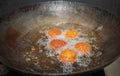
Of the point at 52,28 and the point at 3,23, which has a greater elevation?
the point at 3,23

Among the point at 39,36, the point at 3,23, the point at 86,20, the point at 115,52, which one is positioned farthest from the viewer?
the point at 86,20

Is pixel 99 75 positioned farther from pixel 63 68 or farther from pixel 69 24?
pixel 69 24

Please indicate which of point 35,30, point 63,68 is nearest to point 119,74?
point 63,68

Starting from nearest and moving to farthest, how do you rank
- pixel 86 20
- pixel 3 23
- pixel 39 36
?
pixel 3 23, pixel 39 36, pixel 86 20

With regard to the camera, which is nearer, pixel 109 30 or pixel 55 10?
pixel 109 30

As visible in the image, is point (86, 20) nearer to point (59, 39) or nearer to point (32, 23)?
Result: point (59, 39)

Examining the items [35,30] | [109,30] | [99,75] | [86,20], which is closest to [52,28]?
[35,30]

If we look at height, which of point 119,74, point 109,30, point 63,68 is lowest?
point 119,74
